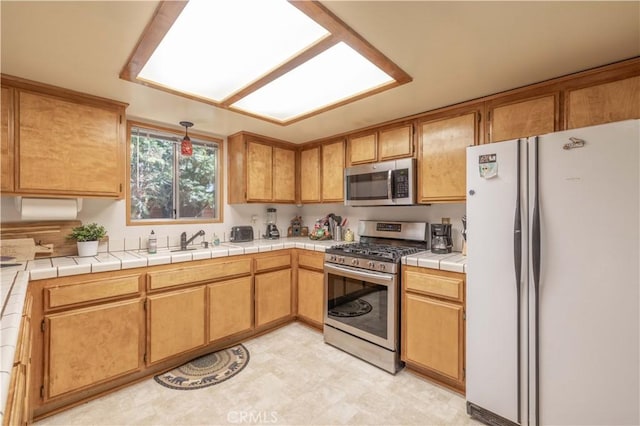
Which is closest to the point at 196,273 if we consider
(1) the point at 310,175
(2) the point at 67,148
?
(2) the point at 67,148

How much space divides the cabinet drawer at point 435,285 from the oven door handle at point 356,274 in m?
0.15

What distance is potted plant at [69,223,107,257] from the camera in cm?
222

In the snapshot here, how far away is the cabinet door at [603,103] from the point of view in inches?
64.7

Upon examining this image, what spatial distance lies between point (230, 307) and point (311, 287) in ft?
2.77

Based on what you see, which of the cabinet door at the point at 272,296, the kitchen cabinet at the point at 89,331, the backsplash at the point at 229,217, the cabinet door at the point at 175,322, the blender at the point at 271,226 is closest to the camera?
the kitchen cabinet at the point at 89,331

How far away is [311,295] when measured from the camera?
3074mm

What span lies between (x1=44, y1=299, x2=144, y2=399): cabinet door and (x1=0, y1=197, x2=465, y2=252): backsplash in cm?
74

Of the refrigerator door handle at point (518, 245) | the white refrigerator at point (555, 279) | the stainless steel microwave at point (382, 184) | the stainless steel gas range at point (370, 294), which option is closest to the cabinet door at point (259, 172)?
the stainless steel microwave at point (382, 184)

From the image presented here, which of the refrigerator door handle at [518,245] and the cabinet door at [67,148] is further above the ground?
the cabinet door at [67,148]

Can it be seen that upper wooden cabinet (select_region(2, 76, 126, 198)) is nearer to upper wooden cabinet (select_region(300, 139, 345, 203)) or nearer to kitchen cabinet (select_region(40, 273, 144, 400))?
kitchen cabinet (select_region(40, 273, 144, 400))

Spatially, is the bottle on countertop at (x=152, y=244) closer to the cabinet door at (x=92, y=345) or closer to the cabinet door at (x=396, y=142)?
the cabinet door at (x=92, y=345)

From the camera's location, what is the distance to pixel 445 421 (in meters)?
1.80

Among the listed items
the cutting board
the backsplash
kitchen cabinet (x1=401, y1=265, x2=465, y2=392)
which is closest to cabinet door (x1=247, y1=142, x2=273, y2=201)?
the backsplash

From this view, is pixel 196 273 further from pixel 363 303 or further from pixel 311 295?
pixel 363 303
